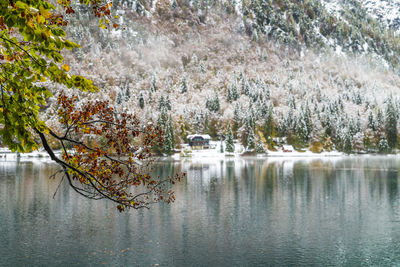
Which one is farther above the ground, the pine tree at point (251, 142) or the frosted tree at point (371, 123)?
the frosted tree at point (371, 123)

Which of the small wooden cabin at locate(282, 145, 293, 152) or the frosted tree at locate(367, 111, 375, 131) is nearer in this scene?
the small wooden cabin at locate(282, 145, 293, 152)

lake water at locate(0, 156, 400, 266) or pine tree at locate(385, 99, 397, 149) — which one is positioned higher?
pine tree at locate(385, 99, 397, 149)

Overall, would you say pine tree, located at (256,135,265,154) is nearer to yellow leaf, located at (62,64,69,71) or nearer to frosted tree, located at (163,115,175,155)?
frosted tree, located at (163,115,175,155)

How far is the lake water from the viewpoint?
2597 cm

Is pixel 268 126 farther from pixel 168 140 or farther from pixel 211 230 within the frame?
pixel 211 230

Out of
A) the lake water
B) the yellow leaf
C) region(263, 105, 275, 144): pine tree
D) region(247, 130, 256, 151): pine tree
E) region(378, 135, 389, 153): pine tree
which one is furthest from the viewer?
region(263, 105, 275, 144): pine tree

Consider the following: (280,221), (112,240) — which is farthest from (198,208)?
(112,240)

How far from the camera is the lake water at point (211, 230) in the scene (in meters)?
26.0

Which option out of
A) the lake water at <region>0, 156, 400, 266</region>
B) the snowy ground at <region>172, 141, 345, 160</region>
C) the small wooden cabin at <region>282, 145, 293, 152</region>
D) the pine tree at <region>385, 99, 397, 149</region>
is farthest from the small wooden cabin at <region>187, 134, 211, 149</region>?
the lake water at <region>0, 156, 400, 266</region>

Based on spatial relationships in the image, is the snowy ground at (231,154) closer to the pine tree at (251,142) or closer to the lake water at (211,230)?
the pine tree at (251,142)

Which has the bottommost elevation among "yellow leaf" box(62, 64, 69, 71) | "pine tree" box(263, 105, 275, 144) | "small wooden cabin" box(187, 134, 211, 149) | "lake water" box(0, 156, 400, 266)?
"lake water" box(0, 156, 400, 266)

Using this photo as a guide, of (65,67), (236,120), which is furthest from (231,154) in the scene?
(65,67)

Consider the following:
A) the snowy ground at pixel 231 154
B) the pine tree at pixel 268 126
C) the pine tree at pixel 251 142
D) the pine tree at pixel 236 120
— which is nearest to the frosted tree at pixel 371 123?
the snowy ground at pixel 231 154

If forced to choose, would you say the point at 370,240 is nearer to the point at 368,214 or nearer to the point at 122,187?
the point at 368,214
